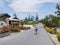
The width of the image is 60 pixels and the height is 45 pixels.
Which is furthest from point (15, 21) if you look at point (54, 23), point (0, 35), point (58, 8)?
point (0, 35)

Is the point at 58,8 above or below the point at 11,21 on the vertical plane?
above

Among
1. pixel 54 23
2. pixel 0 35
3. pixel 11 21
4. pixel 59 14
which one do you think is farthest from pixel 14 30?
pixel 54 23

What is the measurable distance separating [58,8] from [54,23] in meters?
19.0

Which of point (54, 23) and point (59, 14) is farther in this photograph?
point (54, 23)

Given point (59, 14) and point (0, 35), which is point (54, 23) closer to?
point (59, 14)

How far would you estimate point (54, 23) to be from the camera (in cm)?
7325

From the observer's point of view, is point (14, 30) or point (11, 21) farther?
point (11, 21)

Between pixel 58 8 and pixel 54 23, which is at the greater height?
pixel 58 8

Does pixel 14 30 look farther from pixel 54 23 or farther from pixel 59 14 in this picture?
pixel 54 23

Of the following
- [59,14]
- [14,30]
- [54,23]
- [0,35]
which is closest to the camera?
[0,35]

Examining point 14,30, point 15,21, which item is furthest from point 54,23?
point 14,30

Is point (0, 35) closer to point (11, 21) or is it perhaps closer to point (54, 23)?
point (11, 21)

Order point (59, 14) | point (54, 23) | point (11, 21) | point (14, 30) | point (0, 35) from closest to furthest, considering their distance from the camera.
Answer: point (0, 35) → point (14, 30) → point (59, 14) → point (11, 21) → point (54, 23)

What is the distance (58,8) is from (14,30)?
2033 centimetres
